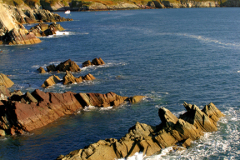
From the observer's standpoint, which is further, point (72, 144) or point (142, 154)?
point (72, 144)

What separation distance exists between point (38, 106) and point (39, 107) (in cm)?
32

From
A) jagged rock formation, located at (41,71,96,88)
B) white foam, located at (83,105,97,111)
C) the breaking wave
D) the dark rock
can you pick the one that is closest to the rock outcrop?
white foam, located at (83,105,97,111)

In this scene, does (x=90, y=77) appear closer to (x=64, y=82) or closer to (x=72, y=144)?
(x=64, y=82)

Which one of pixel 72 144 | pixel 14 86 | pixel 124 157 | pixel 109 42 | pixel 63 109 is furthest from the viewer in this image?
pixel 109 42

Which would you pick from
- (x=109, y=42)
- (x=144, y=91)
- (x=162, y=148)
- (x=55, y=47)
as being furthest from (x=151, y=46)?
(x=162, y=148)

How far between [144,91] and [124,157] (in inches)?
1140

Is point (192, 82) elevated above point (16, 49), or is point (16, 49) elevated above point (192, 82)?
point (16, 49)

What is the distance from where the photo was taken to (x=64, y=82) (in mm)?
70625

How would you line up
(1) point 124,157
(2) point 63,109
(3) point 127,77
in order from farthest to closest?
(3) point 127,77
(2) point 63,109
(1) point 124,157

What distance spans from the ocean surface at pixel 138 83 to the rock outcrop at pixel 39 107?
1.91 m

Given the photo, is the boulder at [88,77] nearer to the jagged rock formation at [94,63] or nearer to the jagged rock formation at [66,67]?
the jagged rock formation at [66,67]

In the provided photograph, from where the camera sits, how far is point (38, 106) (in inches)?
1987

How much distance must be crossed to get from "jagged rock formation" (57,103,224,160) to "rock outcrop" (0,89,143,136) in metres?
15.2

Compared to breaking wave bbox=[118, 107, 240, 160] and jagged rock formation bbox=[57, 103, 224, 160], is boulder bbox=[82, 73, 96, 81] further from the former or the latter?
breaking wave bbox=[118, 107, 240, 160]
